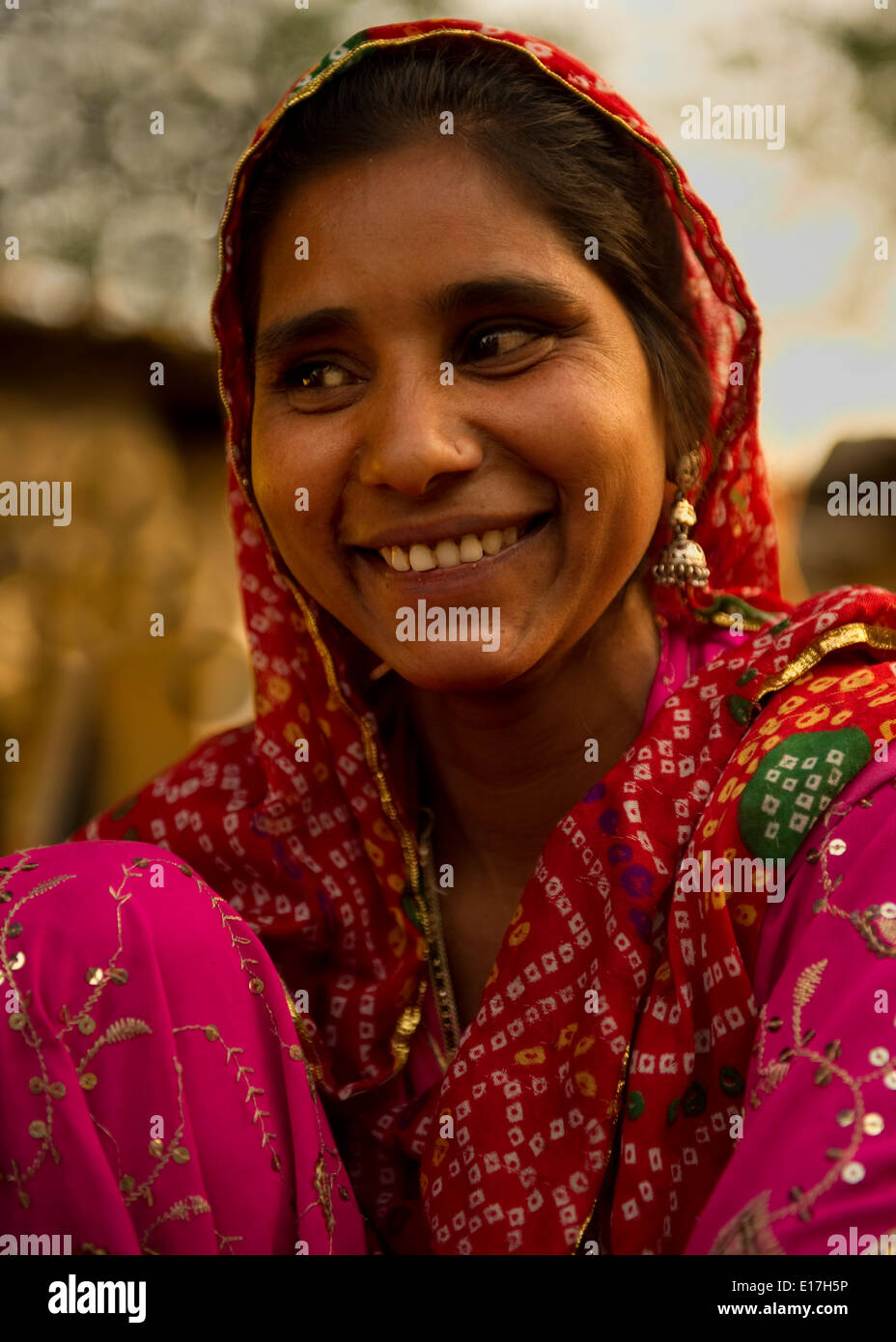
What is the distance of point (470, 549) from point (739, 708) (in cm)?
40

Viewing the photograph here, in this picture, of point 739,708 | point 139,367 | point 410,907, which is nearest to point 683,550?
point 739,708

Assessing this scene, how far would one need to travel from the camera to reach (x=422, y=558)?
5.83 ft

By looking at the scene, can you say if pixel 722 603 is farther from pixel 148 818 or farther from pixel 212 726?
pixel 212 726

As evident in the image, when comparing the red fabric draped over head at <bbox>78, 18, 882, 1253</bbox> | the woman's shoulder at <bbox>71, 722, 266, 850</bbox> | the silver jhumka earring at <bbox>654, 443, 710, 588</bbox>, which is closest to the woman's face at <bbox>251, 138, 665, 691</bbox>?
the silver jhumka earring at <bbox>654, 443, 710, 588</bbox>

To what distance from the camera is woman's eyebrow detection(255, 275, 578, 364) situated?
1.68 metres

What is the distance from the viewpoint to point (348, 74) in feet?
6.10

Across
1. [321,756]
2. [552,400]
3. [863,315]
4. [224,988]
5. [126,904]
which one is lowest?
[224,988]

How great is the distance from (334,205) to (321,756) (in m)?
0.84

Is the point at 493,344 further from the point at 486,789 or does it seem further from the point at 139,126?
the point at 139,126

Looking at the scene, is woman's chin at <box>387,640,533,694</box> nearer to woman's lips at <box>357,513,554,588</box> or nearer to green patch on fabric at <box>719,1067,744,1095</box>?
woman's lips at <box>357,513,554,588</box>

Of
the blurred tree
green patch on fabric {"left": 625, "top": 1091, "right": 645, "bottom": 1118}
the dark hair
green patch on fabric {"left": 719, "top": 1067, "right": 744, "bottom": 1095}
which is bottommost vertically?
green patch on fabric {"left": 625, "top": 1091, "right": 645, "bottom": 1118}
